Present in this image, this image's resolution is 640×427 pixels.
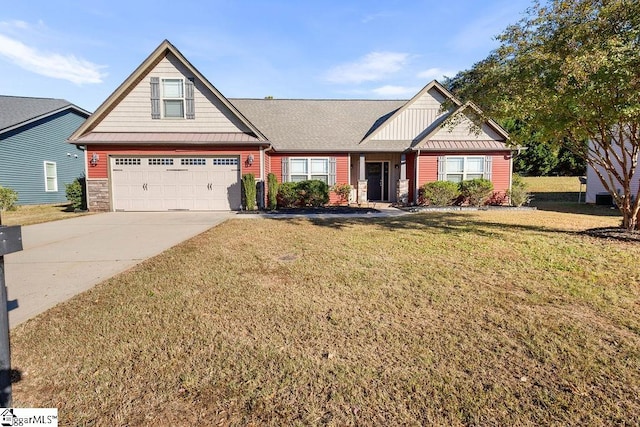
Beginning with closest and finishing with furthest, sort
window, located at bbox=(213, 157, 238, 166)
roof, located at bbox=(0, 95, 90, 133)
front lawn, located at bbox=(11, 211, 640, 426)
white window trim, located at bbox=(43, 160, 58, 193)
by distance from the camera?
front lawn, located at bbox=(11, 211, 640, 426)
window, located at bbox=(213, 157, 238, 166)
roof, located at bbox=(0, 95, 90, 133)
white window trim, located at bbox=(43, 160, 58, 193)

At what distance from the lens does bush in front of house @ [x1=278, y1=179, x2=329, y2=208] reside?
14.7 meters

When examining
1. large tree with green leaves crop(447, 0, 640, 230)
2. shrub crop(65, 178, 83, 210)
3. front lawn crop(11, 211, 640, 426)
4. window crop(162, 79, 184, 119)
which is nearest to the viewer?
front lawn crop(11, 211, 640, 426)

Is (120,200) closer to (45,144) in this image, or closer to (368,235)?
(45,144)

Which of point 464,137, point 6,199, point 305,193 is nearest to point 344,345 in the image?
point 305,193

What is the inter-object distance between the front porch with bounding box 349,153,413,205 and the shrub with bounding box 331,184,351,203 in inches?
25.7

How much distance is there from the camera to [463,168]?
51.6 ft

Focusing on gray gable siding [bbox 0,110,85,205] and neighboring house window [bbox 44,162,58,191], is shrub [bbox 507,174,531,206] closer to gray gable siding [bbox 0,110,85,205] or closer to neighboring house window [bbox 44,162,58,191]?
gray gable siding [bbox 0,110,85,205]

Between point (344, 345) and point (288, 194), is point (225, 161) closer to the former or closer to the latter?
point (288, 194)

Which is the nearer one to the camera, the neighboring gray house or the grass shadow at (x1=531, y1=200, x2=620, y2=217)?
the grass shadow at (x1=531, y1=200, x2=620, y2=217)

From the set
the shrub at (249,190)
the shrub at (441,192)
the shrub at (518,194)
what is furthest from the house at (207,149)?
the shrub at (441,192)

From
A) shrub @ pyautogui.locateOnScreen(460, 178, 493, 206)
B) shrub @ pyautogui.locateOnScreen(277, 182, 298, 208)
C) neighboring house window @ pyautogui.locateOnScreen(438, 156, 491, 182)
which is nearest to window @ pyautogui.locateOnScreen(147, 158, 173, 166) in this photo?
shrub @ pyautogui.locateOnScreen(277, 182, 298, 208)

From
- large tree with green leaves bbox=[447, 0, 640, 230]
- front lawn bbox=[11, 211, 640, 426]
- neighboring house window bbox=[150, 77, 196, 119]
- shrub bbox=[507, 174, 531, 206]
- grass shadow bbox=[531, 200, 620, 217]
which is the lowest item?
front lawn bbox=[11, 211, 640, 426]

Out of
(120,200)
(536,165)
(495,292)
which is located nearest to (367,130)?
(120,200)

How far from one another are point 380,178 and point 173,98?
11363 mm
